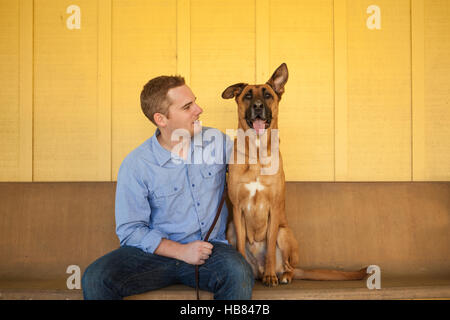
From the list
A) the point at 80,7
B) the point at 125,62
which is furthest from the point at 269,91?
the point at 80,7

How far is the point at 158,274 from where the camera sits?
2047 millimetres

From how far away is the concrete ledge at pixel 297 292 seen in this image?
81.2 inches

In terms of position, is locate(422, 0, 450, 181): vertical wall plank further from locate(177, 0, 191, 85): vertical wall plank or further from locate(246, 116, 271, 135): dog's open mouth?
locate(177, 0, 191, 85): vertical wall plank

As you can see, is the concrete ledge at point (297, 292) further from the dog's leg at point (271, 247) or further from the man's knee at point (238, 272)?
the man's knee at point (238, 272)

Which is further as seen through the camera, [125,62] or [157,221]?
[125,62]

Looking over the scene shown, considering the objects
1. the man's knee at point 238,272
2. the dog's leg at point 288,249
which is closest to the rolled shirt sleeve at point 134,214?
the man's knee at point 238,272

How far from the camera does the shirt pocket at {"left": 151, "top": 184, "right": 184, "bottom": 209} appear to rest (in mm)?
2199

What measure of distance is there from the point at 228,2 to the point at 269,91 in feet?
3.54

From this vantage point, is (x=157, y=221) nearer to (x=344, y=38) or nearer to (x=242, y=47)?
(x=242, y=47)

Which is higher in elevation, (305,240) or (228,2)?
(228,2)

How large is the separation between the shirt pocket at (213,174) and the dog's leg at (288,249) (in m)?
0.52

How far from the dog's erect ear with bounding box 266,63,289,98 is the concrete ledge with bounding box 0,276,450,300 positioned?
1214 mm
